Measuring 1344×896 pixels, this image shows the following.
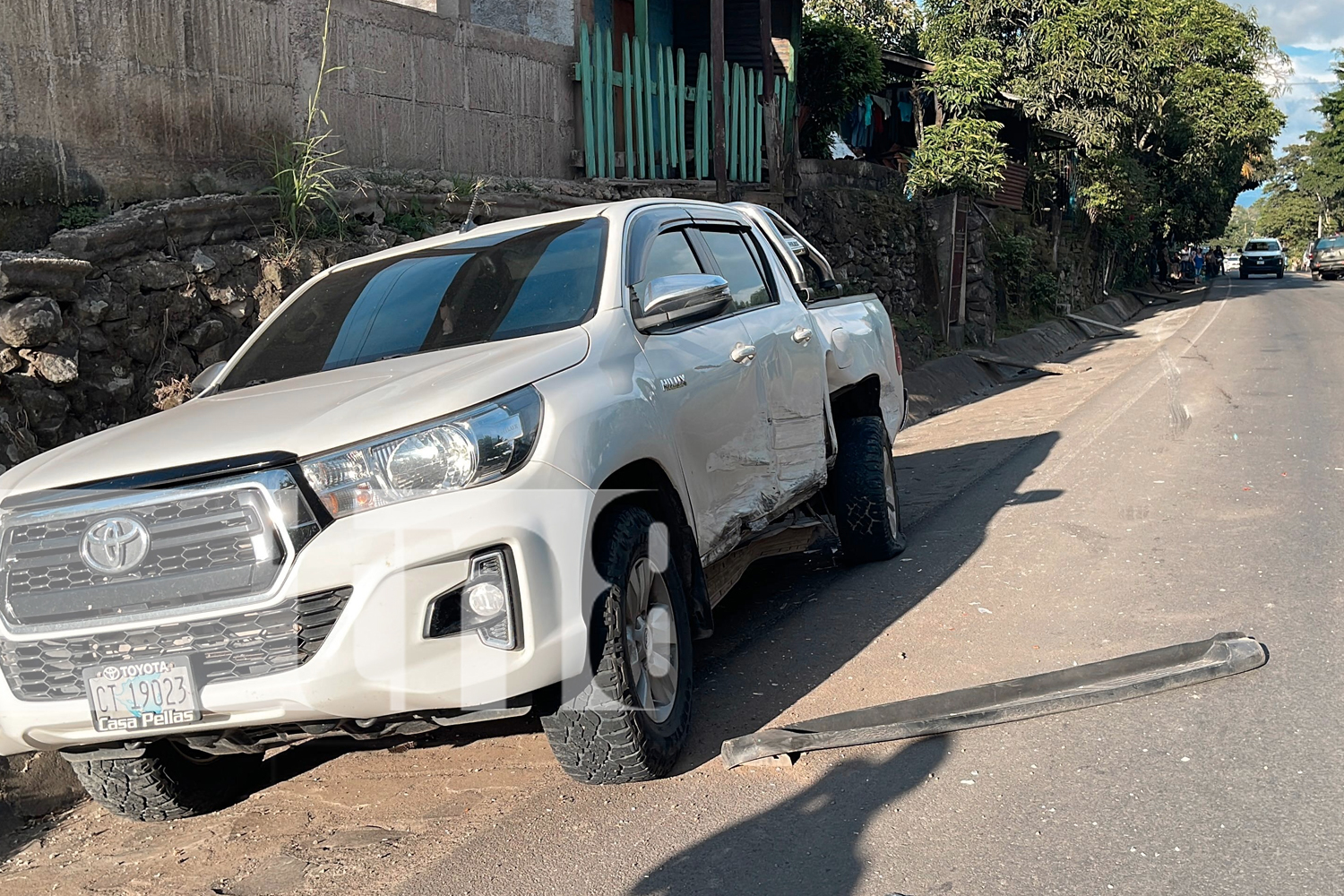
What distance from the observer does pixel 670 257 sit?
5305 mm

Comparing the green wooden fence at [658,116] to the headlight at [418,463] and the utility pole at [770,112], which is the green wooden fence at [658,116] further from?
the headlight at [418,463]

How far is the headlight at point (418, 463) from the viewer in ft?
11.2

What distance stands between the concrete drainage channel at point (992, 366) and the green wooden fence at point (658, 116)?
11.2 feet

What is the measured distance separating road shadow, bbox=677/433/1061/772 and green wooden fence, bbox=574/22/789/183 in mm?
5992

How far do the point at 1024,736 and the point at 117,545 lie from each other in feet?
9.45

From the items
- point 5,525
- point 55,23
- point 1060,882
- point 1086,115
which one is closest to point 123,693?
point 5,525

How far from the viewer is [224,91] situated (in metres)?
8.56

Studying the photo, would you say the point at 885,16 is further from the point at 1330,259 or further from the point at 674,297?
the point at 674,297

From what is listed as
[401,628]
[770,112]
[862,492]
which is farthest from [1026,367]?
[401,628]

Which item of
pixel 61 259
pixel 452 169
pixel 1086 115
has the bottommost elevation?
pixel 61 259

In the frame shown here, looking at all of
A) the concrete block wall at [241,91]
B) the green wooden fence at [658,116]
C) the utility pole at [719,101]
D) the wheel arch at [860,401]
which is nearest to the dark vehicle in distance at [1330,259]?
the green wooden fence at [658,116]

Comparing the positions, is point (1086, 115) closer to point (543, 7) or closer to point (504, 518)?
point (543, 7)

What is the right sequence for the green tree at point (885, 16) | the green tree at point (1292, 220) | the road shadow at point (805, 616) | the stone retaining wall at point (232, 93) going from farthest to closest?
the green tree at point (1292, 220) < the green tree at point (885, 16) < the stone retaining wall at point (232, 93) < the road shadow at point (805, 616)

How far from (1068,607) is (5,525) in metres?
4.27
